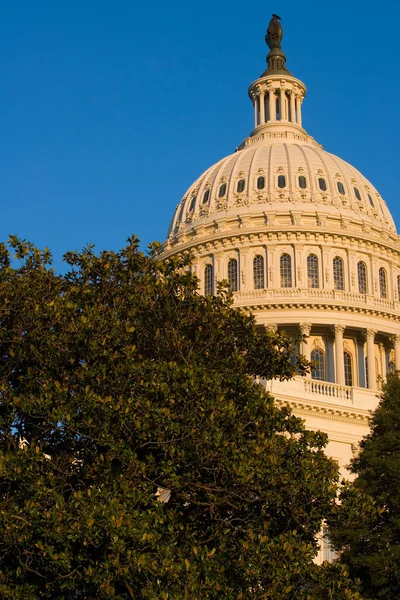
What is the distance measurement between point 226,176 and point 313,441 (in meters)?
64.3

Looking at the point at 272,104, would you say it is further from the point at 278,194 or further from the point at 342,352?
the point at 342,352

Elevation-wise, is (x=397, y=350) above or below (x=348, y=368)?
above

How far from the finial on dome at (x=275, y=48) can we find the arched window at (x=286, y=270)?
91.5ft

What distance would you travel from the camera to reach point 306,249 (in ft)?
262

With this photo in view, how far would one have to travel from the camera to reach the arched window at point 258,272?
78.7 meters

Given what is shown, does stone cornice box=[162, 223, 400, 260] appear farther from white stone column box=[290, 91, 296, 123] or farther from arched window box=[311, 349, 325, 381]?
white stone column box=[290, 91, 296, 123]

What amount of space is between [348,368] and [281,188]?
643 inches

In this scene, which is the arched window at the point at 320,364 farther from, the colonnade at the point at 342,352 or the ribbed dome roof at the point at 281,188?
the ribbed dome roof at the point at 281,188

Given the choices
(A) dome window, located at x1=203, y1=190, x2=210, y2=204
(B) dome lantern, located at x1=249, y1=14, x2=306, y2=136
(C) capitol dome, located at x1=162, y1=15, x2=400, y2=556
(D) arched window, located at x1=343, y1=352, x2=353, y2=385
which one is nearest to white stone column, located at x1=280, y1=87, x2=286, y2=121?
(B) dome lantern, located at x1=249, y1=14, x2=306, y2=136

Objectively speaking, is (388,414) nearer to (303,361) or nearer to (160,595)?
(303,361)

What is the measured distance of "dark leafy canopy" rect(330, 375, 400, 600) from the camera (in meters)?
29.0

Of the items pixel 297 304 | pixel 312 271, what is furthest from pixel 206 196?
pixel 297 304

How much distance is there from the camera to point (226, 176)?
87.2m

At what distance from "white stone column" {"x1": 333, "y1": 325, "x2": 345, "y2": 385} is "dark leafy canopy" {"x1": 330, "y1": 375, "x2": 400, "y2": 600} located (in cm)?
4028
